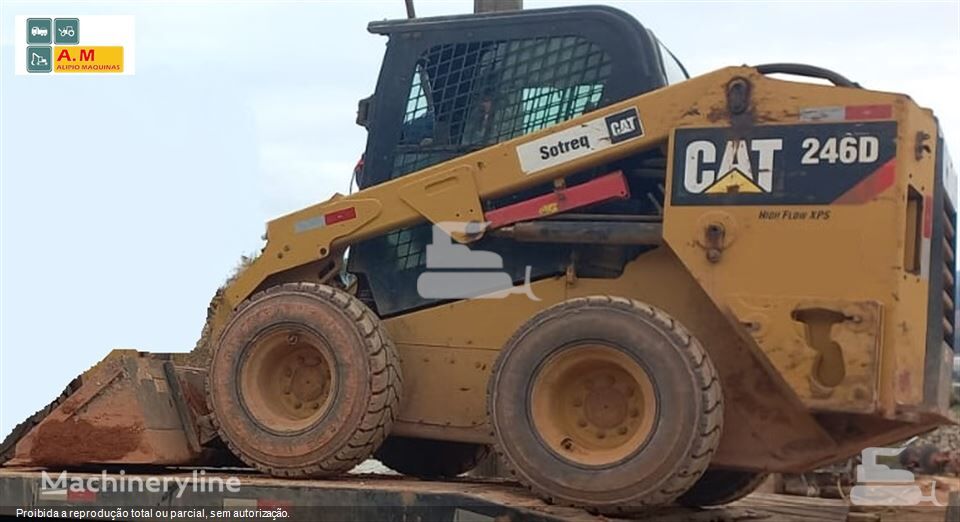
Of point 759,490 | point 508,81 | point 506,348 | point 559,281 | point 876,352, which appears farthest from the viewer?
point 759,490

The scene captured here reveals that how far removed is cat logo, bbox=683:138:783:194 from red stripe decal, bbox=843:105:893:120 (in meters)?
0.28

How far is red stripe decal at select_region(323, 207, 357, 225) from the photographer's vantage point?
6.61 metres

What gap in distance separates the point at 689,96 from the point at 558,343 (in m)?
1.14

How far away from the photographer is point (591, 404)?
19.2 feet

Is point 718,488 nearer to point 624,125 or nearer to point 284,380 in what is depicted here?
point 624,125

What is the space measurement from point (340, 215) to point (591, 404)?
5.13ft

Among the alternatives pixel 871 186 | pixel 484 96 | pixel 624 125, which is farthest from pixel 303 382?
pixel 871 186

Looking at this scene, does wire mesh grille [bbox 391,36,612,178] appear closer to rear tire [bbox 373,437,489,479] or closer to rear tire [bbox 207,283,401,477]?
rear tire [bbox 207,283,401,477]

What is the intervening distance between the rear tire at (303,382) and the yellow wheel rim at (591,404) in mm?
833

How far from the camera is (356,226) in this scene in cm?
661

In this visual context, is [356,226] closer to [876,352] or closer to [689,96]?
[689,96]

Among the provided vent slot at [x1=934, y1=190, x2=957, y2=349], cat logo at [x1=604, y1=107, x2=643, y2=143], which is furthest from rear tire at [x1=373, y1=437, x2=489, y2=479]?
vent slot at [x1=934, y1=190, x2=957, y2=349]

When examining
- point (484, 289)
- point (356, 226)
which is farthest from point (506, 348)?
point (356, 226)

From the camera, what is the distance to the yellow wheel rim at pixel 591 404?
5660 mm
